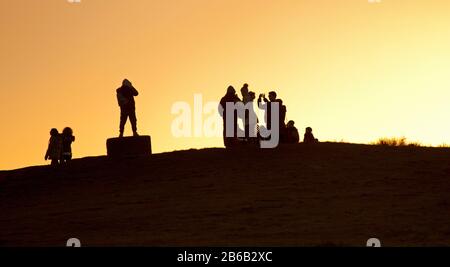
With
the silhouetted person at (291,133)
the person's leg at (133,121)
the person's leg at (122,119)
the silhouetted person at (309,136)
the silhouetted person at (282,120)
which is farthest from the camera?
the silhouetted person at (309,136)

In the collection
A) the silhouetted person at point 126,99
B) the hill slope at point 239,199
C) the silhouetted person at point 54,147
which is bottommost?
the hill slope at point 239,199

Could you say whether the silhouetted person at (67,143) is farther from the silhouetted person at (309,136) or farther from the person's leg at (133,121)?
the silhouetted person at (309,136)

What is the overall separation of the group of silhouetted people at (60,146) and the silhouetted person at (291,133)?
20.2 feet

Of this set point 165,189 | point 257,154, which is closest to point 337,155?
point 257,154

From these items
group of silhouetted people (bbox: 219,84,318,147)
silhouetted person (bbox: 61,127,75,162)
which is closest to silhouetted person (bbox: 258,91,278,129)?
group of silhouetted people (bbox: 219,84,318,147)

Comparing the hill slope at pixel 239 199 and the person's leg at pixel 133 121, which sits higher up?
the person's leg at pixel 133 121

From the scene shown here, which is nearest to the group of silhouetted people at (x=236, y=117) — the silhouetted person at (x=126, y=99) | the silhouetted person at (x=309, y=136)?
the silhouetted person at (x=126, y=99)

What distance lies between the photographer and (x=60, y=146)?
37.3 meters

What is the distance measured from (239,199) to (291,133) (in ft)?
26.1

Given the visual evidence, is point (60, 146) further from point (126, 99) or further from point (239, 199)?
point (239, 199)

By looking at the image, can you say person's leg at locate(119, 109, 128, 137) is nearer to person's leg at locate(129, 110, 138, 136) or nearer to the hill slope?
person's leg at locate(129, 110, 138, 136)

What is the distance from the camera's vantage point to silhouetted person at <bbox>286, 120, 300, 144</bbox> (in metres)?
37.2

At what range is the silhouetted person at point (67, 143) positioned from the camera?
36.8m
